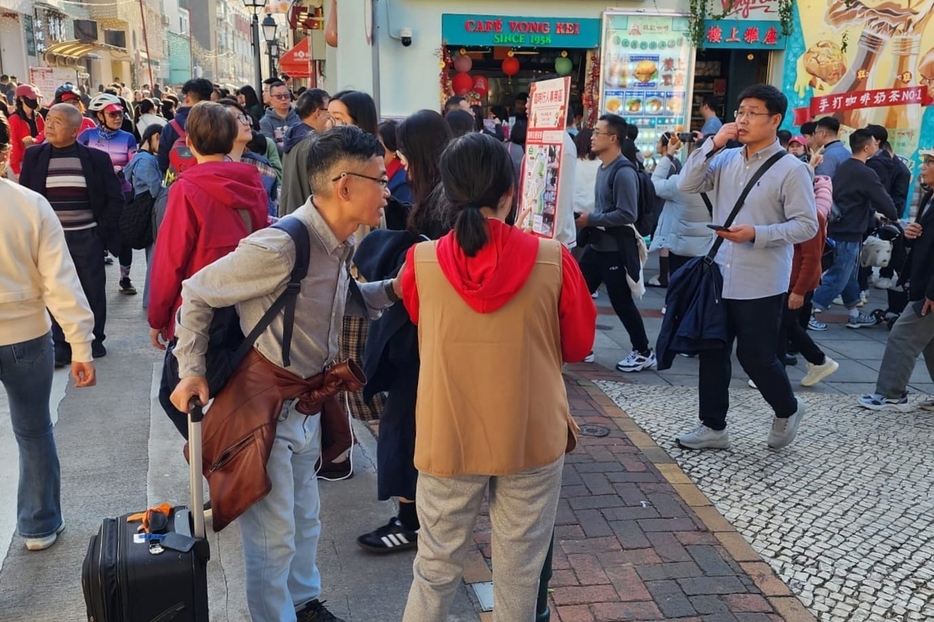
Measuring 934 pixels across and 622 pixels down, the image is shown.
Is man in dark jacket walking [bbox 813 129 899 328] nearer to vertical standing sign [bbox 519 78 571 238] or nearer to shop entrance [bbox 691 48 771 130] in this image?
vertical standing sign [bbox 519 78 571 238]

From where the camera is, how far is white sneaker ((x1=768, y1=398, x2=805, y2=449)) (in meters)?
4.55

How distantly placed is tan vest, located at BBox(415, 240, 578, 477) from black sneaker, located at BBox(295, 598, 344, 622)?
916 mm

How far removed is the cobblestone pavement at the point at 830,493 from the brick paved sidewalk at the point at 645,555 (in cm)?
13

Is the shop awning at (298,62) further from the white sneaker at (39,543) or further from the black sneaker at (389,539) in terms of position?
the black sneaker at (389,539)

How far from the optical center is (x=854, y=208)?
786cm

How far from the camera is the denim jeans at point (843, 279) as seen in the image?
7945mm

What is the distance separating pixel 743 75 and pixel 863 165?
597cm

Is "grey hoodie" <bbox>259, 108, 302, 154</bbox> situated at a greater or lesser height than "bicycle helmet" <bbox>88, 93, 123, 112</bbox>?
lesser

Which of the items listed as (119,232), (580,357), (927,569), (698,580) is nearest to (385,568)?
(698,580)

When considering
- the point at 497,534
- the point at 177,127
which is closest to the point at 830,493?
the point at 497,534

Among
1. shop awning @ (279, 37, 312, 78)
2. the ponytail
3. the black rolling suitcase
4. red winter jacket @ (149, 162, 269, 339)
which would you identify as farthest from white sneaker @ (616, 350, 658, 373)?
shop awning @ (279, 37, 312, 78)

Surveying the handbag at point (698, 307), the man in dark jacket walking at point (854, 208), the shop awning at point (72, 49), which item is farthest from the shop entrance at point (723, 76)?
the shop awning at point (72, 49)

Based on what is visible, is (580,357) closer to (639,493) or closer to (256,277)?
(256,277)

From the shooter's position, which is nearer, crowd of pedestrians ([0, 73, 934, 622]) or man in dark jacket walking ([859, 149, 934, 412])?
crowd of pedestrians ([0, 73, 934, 622])
